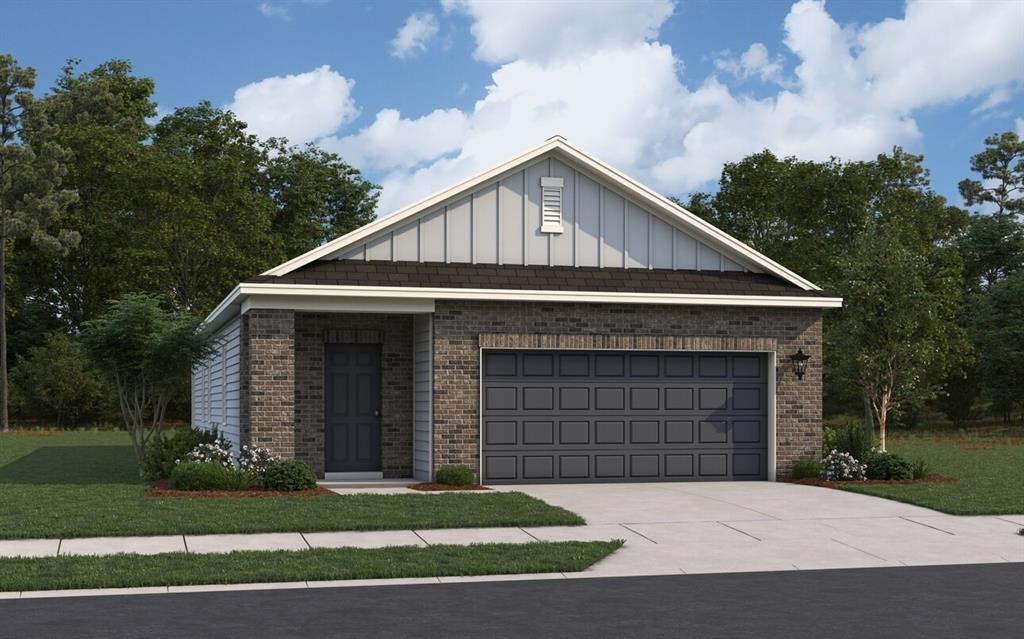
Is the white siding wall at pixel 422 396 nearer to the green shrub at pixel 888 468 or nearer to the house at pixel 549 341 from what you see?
the house at pixel 549 341

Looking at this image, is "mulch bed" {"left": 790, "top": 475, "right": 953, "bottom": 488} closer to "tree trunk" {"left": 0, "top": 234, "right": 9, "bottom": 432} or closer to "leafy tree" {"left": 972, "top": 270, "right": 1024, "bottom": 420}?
"leafy tree" {"left": 972, "top": 270, "right": 1024, "bottom": 420}

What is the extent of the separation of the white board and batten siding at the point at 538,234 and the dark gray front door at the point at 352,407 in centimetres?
206

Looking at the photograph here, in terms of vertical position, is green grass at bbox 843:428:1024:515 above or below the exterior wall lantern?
below

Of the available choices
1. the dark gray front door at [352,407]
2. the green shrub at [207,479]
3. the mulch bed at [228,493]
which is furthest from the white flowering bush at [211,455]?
the dark gray front door at [352,407]

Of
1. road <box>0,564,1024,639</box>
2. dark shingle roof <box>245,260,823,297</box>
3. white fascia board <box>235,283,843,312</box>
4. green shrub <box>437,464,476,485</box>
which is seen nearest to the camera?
road <box>0,564,1024,639</box>

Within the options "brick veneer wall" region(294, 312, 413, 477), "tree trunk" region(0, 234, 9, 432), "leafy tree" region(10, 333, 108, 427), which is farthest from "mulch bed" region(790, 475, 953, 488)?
"tree trunk" region(0, 234, 9, 432)

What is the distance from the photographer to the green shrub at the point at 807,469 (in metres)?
22.7

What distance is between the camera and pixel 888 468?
22031 mm

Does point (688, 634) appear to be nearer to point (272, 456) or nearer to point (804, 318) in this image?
point (272, 456)

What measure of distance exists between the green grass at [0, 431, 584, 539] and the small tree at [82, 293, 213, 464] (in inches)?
104

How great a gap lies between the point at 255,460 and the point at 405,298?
151 inches

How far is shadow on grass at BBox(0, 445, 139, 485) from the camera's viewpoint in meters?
23.0

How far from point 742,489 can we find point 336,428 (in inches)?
301

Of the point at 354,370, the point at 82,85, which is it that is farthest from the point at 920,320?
the point at 82,85
